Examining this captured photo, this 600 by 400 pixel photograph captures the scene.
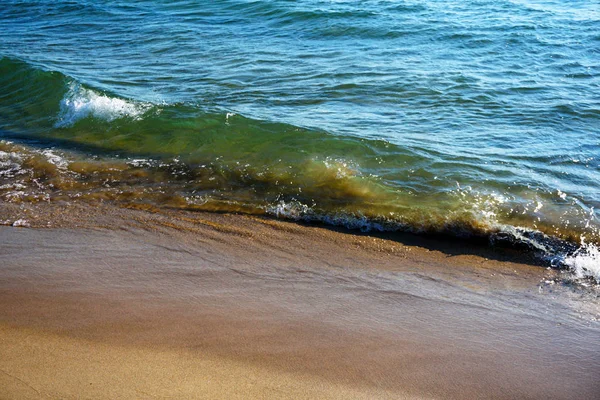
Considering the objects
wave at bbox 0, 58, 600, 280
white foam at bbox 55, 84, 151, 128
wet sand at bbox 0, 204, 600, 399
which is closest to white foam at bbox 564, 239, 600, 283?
wave at bbox 0, 58, 600, 280

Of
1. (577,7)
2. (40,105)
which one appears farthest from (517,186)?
(577,7)

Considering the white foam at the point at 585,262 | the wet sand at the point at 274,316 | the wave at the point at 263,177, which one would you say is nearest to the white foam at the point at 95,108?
the wave at the point at 263,177

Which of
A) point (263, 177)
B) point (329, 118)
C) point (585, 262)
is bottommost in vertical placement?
point (585, 262)

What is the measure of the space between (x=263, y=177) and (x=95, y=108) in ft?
11.3

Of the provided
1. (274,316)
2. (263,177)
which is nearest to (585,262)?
(274,316)

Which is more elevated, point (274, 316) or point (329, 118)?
point (329, 118)

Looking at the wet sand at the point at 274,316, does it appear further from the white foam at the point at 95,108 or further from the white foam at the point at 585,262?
the white foam at the point at 95,108

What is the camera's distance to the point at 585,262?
4.88 meters

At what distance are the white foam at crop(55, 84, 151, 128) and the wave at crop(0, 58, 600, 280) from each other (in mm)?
30

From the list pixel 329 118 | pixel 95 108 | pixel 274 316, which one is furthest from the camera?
pixel 95 108

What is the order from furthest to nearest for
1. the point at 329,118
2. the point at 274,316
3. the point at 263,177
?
1. the point at 329,118
2. the point at 263,177
3. the point at 274,316

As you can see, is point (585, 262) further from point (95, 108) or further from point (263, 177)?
point (95, 108)

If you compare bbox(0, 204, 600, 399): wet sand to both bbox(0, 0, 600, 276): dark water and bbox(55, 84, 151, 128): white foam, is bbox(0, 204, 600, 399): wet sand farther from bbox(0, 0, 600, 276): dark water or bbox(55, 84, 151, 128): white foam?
bbox(55, 84, 151, 128): white foam

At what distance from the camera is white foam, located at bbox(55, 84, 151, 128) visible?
8.38m
